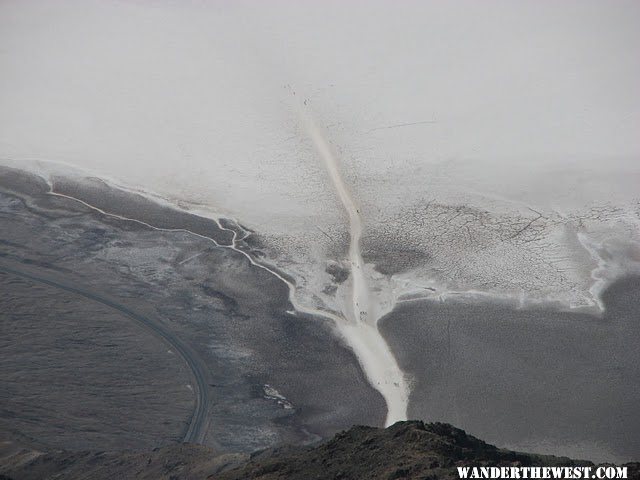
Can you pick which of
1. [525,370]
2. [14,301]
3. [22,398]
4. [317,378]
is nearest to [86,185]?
[14,301]

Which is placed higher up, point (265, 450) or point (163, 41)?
point (163, 41)

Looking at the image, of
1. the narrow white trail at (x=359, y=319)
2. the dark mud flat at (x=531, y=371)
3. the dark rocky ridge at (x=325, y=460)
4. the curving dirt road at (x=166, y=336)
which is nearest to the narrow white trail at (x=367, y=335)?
the narrow white trail at (x=359, y=319)

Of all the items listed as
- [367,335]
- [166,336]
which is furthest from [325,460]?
[166,336]

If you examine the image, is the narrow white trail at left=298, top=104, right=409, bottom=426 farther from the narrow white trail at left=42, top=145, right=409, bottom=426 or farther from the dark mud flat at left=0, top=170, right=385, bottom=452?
the dark mud flat at left=0, top=170, right=385, bottom=452

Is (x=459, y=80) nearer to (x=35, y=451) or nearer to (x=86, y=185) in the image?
(x=86, y=185)

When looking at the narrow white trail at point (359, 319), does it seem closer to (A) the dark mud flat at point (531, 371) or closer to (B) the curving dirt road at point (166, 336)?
(A) the dark mud flat at point (531, 371)

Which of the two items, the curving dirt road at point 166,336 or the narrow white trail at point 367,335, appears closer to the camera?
the curving dirt road at point 166,336

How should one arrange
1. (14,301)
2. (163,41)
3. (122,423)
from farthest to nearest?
(163,41)
(14,301)
(122,423)
